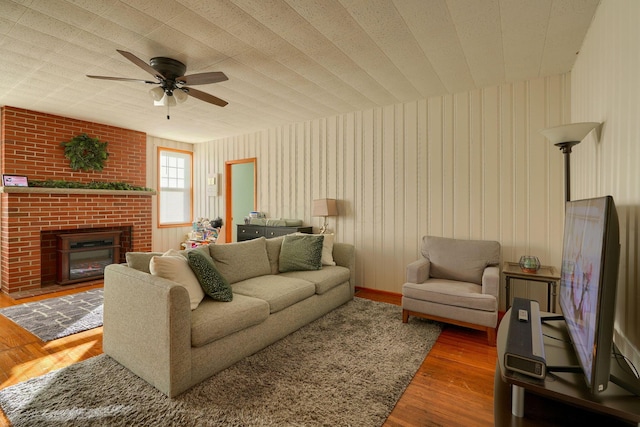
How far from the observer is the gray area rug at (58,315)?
9.75 ft

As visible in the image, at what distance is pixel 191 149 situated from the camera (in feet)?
21.3

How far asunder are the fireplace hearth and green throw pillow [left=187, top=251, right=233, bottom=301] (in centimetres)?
335

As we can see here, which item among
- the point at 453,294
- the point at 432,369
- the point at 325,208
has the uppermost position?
the point at 325,208

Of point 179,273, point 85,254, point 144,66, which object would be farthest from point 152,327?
point 85,254

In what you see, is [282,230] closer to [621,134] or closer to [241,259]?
[241,259]

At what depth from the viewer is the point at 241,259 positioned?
10.4 feet

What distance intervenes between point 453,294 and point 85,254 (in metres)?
5.19

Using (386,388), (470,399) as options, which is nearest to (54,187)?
(386,388)

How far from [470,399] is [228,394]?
1.51 meters

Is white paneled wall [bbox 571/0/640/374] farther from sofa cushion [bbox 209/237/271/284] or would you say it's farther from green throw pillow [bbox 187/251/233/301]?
sofa cushion [bbox 209/237/271/284]

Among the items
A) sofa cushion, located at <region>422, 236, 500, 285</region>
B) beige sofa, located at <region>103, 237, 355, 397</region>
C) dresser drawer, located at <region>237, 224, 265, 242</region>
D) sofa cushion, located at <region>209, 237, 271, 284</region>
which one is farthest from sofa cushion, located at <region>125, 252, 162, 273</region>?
sofa cushion, located at <region>422, 236, 500, 285</region>

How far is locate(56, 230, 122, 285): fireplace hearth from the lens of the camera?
14.9ft

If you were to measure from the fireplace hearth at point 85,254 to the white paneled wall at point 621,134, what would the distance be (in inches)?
233

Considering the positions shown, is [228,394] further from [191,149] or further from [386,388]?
[191,149]
